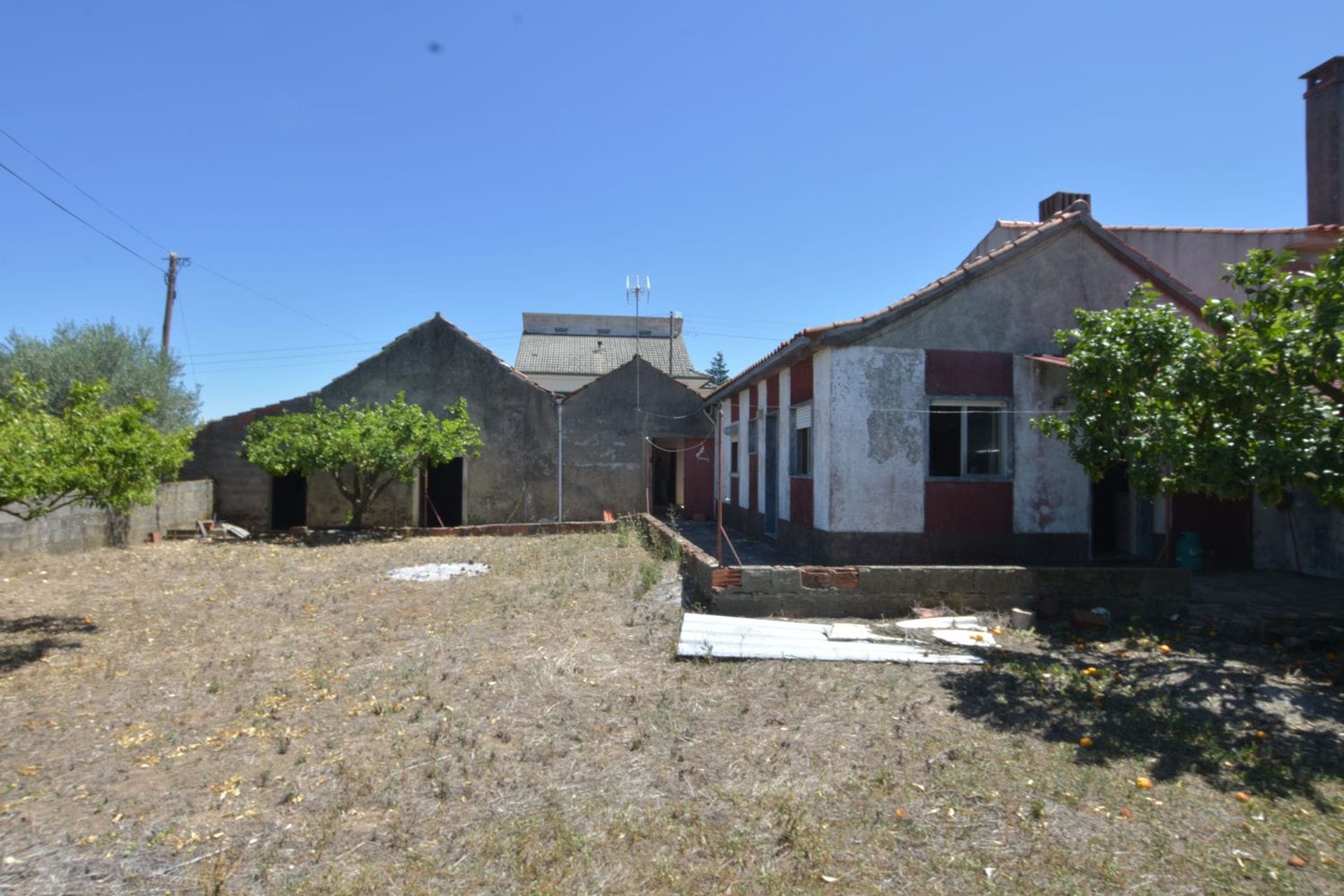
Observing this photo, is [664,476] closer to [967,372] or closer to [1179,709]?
[967,372]

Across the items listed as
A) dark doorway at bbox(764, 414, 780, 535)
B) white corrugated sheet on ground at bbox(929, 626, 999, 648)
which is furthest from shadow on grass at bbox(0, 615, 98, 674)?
dark doorway at bbox(764, 414, 780, 535)

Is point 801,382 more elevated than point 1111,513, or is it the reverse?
point 801,382

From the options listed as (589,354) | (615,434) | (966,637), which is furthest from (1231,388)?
(589,354)

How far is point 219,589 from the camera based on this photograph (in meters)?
10.9

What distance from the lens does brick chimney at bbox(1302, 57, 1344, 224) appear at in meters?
13.8

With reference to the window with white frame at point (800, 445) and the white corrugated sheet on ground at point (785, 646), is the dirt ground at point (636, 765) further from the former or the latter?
the window with white frame at point (800, 445)

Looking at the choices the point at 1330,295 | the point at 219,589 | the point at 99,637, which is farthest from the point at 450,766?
the point at 219,589

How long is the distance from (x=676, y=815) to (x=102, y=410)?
7.88m

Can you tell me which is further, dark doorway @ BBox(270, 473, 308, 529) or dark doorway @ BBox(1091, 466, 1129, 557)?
dark doorway @ BBox(270, 473, 308, 529)

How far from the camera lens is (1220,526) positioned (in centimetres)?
1163

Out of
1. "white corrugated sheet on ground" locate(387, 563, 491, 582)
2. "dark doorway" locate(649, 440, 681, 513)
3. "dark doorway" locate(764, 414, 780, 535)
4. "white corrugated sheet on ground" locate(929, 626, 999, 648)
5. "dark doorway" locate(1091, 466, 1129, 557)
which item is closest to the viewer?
"white corrugated sheet on ground" locate(929, 626, 999, 648)

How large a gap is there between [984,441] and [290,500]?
16.4 metres

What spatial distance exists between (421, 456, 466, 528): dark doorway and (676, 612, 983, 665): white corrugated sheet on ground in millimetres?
13667

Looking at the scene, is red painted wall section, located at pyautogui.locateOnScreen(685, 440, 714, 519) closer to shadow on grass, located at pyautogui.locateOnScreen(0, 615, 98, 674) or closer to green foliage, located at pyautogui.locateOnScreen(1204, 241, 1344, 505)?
shadow on grass, located at pyautogui.locateOnScreen(0, 615, 98, 674)
